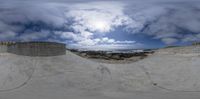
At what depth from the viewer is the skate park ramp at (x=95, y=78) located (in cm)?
2606

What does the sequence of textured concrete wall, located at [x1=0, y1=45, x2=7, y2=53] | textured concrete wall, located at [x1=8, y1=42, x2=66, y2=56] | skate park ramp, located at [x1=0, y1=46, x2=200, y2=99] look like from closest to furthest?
skate park ramp, located at [x1=0, y1=46, x2=200, y2=99], textured concrete wall, located at [x1=8, y1=42, x2=66, y2=56], textured concrete wall, located at [x1=0, y1=45, x2=7, y2=53]

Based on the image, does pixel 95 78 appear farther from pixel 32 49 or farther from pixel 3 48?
pixel 3 48

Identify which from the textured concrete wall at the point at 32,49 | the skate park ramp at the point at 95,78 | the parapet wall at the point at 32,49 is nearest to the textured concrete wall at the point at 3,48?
the parapet wall at the point at 32,49

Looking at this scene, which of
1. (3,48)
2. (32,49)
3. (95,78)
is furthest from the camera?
(3,48)

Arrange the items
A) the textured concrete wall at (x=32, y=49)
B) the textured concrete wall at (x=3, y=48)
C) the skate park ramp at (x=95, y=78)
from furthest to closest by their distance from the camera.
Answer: the textured concrete wall at (x=3, y=48), the textured concrete wall at (x=32, y=49), the skate park ramp at (x=95, y=78)

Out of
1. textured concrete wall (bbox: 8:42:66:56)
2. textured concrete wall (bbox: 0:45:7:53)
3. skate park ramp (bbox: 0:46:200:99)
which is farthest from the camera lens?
textured concrete wall (bbox: 0:45:7:53)

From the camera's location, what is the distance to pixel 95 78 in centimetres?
3041

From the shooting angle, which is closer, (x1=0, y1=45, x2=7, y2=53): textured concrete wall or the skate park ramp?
the skate park ramp

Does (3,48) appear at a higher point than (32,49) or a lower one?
higher

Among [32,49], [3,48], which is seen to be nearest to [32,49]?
[32,49]

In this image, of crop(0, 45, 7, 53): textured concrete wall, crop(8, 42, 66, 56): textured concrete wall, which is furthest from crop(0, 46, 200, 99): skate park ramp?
crop(0, 45, 7, 53): textured concrete wall

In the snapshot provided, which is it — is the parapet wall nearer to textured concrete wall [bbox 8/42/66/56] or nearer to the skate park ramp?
textured concrete wall [bbox 8/42/66/56]

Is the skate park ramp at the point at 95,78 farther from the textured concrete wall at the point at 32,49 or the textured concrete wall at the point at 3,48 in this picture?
the textured concrete wall at the point at 3,48

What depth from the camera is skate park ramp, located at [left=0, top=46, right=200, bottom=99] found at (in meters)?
26.1
